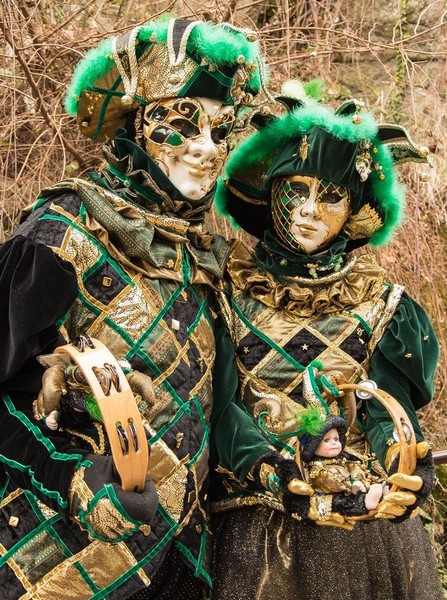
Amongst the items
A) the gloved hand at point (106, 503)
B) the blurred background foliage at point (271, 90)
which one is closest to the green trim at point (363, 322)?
the gloved hand at point (106, 503)

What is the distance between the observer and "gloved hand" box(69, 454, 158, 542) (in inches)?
73.8

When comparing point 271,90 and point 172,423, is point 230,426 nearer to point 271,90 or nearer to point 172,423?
point 172,423

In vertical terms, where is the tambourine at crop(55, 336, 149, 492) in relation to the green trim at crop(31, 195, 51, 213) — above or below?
below

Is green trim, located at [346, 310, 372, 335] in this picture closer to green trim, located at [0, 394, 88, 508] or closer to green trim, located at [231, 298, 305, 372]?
green trim, located at [231, 298, 305, 372]

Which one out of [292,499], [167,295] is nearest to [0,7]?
[167,295]

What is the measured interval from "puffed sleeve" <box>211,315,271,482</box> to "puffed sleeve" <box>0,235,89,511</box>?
55 centimetres

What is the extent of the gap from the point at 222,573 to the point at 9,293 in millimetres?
1008

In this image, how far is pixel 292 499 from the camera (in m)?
2.35

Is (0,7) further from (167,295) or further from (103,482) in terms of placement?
(103,482)

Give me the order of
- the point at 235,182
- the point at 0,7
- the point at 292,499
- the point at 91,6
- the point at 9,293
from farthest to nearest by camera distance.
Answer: the point at 91,6 < the point at 0,7 < the point at 235,182 < the point at 292,499 < the point at 9,293

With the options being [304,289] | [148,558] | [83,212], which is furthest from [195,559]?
[83,212]

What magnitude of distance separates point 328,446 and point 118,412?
74 centimetres

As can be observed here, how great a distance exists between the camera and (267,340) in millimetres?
2682

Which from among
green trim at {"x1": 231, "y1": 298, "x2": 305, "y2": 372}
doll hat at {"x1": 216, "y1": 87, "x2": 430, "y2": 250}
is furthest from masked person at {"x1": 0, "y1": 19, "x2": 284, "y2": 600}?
doll hat at {"x1": 216, "y1": 87, "x2": 430, "y2": 250}
